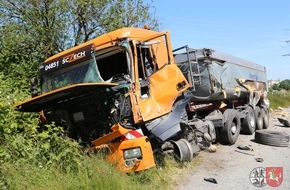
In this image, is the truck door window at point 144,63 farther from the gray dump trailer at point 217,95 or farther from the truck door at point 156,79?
the gray dump trailer at point 217,95

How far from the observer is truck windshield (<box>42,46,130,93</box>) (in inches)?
255

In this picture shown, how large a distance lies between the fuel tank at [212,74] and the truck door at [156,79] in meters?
1.24

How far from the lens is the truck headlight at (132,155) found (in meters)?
5.82

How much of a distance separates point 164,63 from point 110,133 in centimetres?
222

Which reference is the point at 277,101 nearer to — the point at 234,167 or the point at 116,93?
the point at 234,167

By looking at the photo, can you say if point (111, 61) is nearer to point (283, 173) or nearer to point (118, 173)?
point (118, 173)

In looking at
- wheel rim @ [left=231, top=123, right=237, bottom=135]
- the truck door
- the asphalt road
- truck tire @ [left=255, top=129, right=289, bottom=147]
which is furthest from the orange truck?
truck tire @ [left=255, top=129, right=289, bottom=147]

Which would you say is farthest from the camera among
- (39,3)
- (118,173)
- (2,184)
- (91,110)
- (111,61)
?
(39,3)

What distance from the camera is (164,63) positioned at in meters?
7.43

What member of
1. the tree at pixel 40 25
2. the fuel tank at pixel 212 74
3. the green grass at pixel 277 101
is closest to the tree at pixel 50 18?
the tree at pixel 40 25

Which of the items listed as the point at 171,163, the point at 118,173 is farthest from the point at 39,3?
the point at 118,173

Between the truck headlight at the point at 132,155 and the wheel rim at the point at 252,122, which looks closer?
the truck headlight at the point at 132,155

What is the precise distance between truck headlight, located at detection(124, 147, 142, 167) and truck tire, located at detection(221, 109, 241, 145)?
16.4ft

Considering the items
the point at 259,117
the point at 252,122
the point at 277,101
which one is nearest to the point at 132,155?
the point at 252,122
